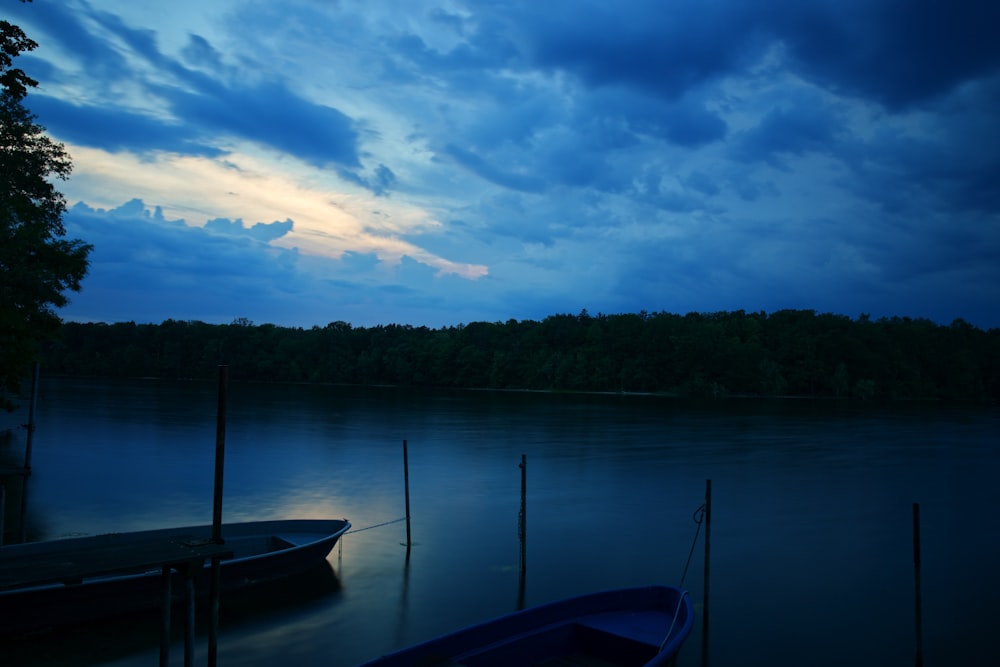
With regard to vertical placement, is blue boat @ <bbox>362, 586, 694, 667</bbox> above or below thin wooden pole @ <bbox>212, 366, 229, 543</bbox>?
below

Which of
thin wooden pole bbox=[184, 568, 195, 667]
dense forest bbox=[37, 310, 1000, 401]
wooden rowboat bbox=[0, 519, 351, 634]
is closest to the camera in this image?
wooden rowboat bbox=[0, 519, 351, 634]

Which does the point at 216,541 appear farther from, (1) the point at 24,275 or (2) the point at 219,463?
(1) the point at 24,275

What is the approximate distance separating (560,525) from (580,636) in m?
10.3

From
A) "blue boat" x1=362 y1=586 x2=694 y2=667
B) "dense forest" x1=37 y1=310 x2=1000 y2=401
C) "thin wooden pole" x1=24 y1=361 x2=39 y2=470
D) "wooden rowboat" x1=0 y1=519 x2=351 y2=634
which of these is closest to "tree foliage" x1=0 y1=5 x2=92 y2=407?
"thin wooden pole" x1=24 y1=361 x2=39 y2=470

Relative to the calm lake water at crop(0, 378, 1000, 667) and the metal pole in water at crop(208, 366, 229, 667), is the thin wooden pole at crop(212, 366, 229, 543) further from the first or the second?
the calm lake water at crop(0, 378, 1000, 667)

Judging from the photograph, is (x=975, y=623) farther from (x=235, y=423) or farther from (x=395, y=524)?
(x=235, y=423)

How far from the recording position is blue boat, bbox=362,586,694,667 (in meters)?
7.85

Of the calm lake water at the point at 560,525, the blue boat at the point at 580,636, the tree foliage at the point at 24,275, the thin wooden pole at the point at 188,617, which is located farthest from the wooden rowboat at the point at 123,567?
the tree foliage at the point at 24,275

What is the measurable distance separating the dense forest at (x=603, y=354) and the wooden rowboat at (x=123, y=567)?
106 metres

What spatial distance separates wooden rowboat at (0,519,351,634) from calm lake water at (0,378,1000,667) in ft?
1.14

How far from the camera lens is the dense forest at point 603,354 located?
118 m

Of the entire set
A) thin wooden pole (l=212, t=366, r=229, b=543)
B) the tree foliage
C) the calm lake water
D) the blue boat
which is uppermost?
the tree foliage

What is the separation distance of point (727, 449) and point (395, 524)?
2480 cm

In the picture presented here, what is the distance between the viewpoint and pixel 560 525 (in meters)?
19.2
